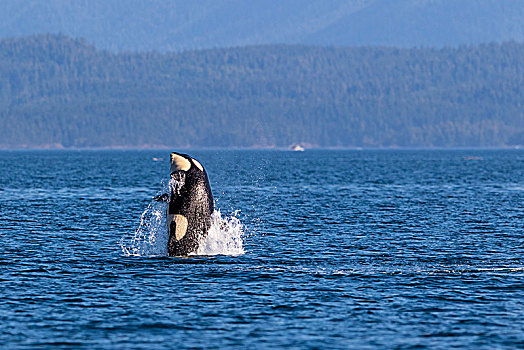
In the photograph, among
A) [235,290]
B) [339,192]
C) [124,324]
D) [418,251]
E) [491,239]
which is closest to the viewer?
[124,324]

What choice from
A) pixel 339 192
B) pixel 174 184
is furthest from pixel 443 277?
pixel 339 192

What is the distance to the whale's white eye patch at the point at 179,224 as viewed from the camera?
101 feet

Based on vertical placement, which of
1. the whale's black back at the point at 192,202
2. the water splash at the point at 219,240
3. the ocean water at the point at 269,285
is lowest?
the ocean water at the point at 269,285

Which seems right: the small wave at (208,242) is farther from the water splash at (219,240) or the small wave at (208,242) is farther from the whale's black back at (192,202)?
the whale's black back at (192,202)

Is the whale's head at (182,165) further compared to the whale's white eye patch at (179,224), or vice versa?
the whale's white eye patch at (179,224)

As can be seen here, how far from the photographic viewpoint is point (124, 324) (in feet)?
75.3

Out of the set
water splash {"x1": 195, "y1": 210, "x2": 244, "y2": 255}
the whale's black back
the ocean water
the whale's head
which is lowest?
the ocean water

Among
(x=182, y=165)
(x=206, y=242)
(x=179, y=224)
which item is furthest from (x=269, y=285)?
(x=182, y=165)

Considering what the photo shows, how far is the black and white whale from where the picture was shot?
30328 mm

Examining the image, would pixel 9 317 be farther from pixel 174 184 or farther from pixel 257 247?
pixel 257 247

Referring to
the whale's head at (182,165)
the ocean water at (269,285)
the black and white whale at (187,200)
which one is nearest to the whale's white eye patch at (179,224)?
the black and white whale at (187,200)

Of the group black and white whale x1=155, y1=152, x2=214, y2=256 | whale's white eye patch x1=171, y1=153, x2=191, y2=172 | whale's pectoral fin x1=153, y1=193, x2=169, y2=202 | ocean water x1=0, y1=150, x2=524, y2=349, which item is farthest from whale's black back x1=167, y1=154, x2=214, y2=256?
ocean water x1=0, y1=150, x2=524, y2=349

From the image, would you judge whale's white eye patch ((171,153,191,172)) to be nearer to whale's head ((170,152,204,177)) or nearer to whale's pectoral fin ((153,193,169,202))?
whale's head ((170,152,204,177))

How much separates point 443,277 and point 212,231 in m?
8.07
